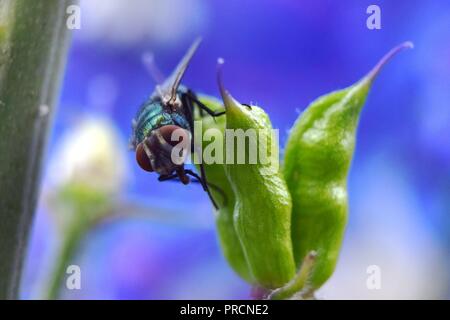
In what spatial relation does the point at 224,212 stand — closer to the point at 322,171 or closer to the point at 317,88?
the point at 322,171

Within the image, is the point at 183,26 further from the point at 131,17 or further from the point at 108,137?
the point at 108,137

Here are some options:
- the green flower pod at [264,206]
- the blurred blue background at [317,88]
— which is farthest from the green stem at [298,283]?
the blurred blue background at [317,88]

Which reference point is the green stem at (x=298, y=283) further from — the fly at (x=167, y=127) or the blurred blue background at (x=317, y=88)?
the blurred blue background at (x=317, y=88)

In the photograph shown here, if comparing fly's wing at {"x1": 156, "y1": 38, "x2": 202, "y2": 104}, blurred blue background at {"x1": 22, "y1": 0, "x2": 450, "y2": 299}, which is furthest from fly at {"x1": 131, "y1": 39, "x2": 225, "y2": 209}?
blurred blue background at {"x1": 22, "y1": 0, "x2": 450, "y2": 299}

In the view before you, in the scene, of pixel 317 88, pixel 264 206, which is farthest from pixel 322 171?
pixel 317 88

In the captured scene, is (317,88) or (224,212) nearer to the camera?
(224,212)
